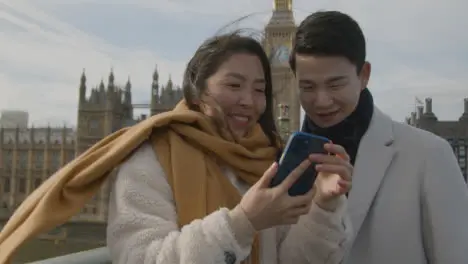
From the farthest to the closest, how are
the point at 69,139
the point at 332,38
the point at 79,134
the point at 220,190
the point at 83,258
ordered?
the point at 69,139, the point at 79,134, the point at 83,258, the point at 332,38, the point at 220,190

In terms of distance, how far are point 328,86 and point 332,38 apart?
11 centimetres

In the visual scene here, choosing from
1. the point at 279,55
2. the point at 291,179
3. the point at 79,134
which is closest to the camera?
the point at 291,179

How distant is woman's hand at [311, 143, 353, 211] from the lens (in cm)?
99

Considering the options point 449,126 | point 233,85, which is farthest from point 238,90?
point 449,126

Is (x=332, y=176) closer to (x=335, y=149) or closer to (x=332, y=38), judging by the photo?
(x=335, y=149)

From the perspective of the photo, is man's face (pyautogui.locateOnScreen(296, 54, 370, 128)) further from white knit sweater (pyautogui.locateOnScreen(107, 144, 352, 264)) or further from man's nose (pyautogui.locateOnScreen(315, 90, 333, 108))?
white knit sweater (pyautogui.locateOnScreen(107, 144, 352, 264))

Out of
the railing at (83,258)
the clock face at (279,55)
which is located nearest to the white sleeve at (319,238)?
the clock face at (279,55)

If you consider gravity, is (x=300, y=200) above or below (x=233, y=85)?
below

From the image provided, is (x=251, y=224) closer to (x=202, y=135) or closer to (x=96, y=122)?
(x=202, y=135)

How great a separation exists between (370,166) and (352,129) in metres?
0.10

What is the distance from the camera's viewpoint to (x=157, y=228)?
0.96 metres

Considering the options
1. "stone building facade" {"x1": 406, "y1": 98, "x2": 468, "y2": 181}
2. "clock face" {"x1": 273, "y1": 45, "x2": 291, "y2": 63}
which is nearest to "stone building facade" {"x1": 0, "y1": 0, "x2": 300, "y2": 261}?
"stone building facade" {"x1": 406, "y1": 98, "x2": 468, "y2": 181}

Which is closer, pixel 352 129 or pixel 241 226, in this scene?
pixel 241 226

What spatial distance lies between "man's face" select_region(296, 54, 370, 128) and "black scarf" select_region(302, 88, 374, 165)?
0.07 feet
